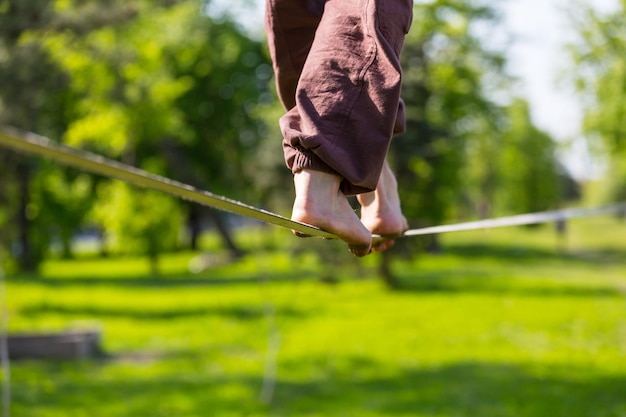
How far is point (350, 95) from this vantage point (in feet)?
6.04

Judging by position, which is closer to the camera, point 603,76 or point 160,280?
point 603,76

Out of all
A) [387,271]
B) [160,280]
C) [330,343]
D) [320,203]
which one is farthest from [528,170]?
[320,203]

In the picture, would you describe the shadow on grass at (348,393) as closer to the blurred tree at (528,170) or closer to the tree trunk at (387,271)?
the tree trunk at (387,271)

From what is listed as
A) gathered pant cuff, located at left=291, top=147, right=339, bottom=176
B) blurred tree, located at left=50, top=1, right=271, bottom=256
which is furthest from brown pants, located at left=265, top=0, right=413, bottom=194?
blurred tree, located at left=50, top=1, right=271, bottom=256

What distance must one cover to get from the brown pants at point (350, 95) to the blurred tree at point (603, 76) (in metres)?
16.8

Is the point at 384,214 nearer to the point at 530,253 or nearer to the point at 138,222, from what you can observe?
the point at 138,222

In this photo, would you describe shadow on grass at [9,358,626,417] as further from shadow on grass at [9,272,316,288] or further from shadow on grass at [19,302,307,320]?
shadow on grass at [9,272,316,288]

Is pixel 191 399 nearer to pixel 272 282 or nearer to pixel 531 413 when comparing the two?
pixel 531 413

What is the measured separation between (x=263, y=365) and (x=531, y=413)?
13.5 feet

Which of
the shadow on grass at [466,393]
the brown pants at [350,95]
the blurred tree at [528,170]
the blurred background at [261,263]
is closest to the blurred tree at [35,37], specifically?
the blurred background at [261,263]

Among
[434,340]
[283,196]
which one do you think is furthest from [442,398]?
[283,196]

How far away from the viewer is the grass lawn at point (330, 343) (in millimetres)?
10711

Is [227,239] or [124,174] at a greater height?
[227,239]

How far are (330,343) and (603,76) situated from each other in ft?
29.8
